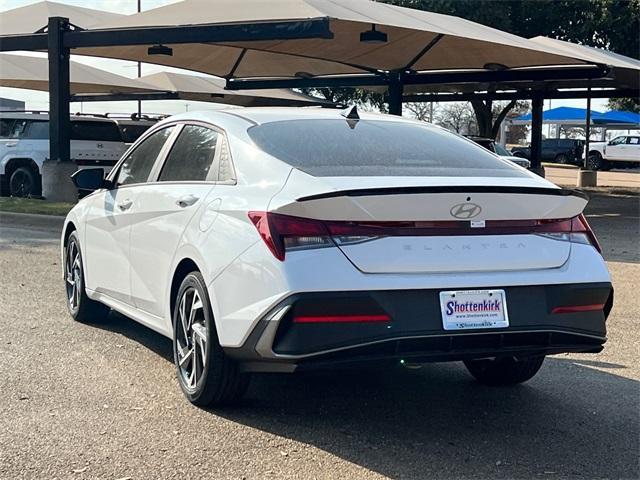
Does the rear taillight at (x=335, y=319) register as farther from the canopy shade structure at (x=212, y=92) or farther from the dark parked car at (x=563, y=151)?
the dark parked car at (x=563, y=151)

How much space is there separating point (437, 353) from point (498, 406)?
1.13 m

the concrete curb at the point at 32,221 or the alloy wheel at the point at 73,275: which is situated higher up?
the alloy wheel at the point at 73,275

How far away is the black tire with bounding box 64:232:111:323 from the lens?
7.36 m

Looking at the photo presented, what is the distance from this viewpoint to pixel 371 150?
5.15m

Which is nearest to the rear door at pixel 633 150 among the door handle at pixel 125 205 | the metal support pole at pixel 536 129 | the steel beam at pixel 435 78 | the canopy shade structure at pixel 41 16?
the metal support pole at pixel 536 129

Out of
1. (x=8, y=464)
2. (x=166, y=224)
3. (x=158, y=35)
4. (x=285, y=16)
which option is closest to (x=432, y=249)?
(x=166, y=224)

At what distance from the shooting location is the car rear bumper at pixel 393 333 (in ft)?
14.0

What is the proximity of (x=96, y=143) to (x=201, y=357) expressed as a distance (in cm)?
1617

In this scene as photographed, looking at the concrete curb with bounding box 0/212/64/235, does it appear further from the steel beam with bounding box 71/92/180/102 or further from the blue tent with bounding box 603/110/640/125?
the blue tent with bounding box 603/110/640/125

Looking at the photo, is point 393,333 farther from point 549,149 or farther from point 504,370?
point 549,149

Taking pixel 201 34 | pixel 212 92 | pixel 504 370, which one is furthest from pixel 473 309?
pixel 212 92

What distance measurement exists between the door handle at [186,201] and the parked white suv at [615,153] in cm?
4923

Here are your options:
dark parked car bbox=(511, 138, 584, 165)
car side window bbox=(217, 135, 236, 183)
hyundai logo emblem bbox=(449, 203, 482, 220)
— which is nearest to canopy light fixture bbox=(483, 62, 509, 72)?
car side window bbox=(217, 135, 236, 183)

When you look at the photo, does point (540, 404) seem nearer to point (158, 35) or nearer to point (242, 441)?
point (242, 441)
